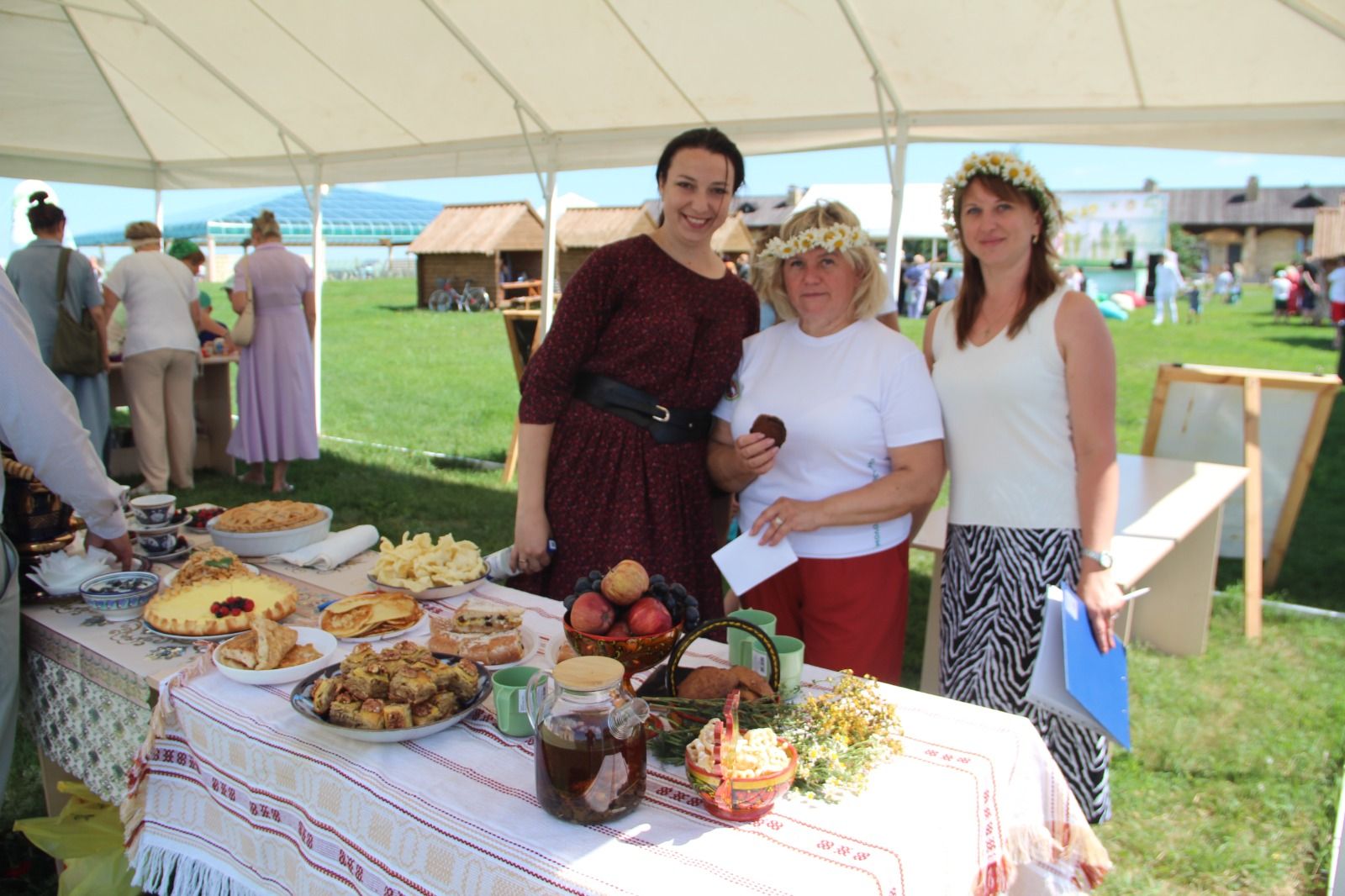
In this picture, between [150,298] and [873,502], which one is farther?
[150,298]

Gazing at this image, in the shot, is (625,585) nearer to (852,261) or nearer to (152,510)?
(852,261)

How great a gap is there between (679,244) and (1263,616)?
12.6 feet

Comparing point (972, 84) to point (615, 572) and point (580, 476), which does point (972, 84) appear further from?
point (615, 572)

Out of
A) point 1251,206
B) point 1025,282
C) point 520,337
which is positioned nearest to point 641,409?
point 1025,282

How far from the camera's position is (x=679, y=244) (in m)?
2.20

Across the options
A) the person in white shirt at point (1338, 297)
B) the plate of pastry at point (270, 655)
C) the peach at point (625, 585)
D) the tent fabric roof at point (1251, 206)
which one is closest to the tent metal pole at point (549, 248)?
the plate of pastry at point (270, 655)

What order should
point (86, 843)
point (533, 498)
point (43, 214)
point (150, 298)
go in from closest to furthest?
point (86, 843), point (533, 498), point (43, 214), point (150, 298)

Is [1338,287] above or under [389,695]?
above

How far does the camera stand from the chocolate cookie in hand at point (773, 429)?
1.92 m

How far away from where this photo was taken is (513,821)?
1.17m

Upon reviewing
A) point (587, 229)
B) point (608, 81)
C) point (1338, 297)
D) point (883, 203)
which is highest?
point (883, 203)

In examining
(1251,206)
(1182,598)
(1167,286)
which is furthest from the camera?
(1251,206)

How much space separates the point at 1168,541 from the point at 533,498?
2026 mm

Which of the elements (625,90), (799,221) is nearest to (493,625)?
(799,221)
